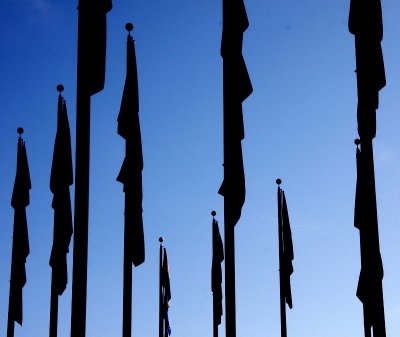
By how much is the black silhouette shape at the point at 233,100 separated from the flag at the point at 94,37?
2.58 metres

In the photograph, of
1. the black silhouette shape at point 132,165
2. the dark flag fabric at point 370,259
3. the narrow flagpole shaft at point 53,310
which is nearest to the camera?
the dark flag fabric at point 370,259

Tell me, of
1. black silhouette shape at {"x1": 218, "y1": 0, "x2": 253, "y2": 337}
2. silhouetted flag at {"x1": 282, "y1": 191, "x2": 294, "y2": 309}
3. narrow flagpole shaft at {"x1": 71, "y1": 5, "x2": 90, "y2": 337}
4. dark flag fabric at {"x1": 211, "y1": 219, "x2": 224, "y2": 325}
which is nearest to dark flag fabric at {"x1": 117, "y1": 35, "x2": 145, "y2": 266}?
black silhouette shape at {"x1": 218, "y1": 0, "x2": 253, "y2": 337}

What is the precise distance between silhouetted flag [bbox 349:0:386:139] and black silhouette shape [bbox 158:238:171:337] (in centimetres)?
1480

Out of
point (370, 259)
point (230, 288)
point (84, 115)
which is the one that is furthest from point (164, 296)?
point (84, 115)

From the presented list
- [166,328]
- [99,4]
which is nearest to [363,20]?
[99,4]

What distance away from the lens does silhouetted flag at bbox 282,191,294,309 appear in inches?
1034

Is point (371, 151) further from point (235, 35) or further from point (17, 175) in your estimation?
point (17, 175)

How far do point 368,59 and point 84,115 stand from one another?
24.5 ft

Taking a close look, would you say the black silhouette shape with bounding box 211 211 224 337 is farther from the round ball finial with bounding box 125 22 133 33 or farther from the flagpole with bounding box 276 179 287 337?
the round ball finial with bounding box 125 22 133 33

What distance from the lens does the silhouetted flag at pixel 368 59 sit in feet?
57.9

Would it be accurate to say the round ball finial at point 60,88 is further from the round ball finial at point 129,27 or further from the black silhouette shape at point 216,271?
the black silhouette shape at point 216,271

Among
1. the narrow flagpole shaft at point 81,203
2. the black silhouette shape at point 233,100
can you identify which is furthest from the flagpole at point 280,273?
the narrow flagpole shaft at point 81,203

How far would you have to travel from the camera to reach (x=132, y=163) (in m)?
21.3

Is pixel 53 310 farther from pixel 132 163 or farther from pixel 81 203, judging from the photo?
pixel 81 203
